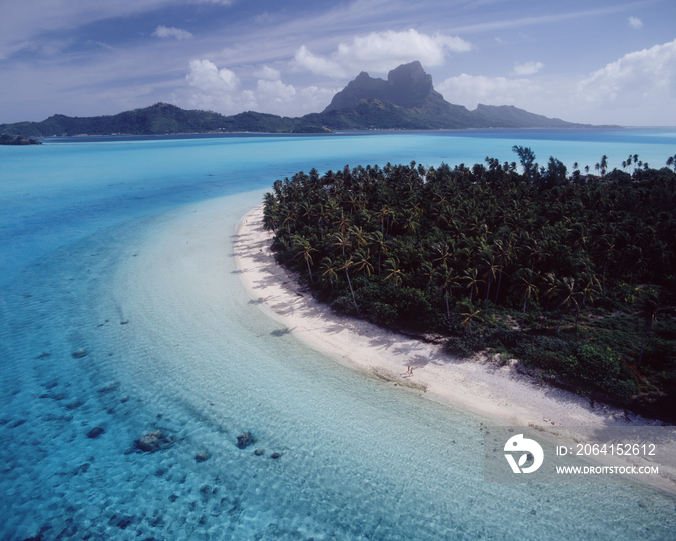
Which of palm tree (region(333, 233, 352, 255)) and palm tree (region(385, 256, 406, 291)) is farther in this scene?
palm tree (region(333, 233, 352, 255))

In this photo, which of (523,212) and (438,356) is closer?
(438,356)

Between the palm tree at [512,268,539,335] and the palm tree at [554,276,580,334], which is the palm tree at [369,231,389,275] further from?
the palm tree at [554,276,580,334]

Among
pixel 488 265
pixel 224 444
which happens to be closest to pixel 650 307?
pixel 488 265

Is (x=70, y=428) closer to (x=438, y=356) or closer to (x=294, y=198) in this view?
(x=438, y=356)

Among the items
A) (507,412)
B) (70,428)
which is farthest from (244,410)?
(507,412)

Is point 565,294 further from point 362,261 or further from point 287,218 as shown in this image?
point 287,218

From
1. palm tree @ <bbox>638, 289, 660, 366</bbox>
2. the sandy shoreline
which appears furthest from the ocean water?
palm tree @ <bbox>638, 289, 660, 366</bbox>
